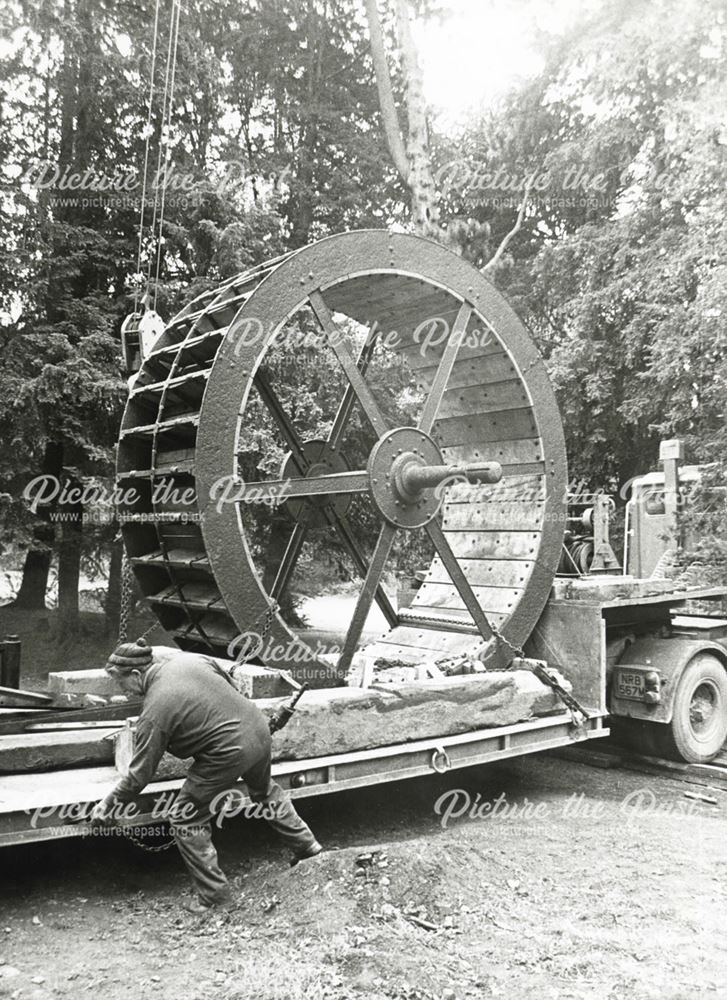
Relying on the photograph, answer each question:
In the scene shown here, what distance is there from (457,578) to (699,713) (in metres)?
2.52

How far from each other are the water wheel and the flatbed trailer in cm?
36

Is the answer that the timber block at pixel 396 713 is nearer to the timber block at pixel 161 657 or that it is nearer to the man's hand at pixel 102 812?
the timber block at pixel 161 657

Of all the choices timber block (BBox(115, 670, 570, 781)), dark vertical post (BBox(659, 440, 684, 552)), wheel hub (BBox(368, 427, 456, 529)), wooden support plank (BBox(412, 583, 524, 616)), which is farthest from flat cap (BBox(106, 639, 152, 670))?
dark vertical post (BBox(659, 440, 684, 552))

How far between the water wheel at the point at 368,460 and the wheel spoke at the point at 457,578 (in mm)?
13

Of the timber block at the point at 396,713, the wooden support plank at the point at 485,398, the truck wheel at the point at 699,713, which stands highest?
the wooden support plank at the point at 485,398

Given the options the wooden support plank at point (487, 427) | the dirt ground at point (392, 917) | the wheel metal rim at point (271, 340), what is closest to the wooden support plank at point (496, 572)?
the wheel metal rim at point (271, 340)

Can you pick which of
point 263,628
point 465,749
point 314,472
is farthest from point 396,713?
point 314,472

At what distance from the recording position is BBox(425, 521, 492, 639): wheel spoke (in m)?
6.45

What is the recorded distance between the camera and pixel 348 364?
6.12m

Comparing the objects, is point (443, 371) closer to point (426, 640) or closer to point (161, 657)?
A: point (426, 640)

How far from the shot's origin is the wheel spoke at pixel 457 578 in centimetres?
645

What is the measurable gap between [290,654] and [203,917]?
1.72 m

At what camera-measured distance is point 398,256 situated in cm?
629

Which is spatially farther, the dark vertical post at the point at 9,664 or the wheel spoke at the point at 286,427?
the wheel spoke at the point at 286,427
